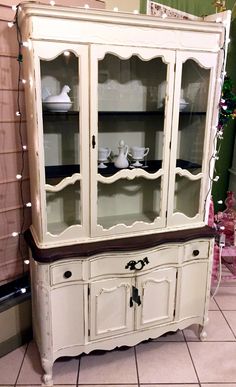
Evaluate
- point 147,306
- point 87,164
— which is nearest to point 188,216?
point 147,306

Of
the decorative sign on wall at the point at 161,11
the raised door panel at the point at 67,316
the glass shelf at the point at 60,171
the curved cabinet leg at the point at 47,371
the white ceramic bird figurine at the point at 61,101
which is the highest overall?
the decorative sign on wall at the point at 161,11

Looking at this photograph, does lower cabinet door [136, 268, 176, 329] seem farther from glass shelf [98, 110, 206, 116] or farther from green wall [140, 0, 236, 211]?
green wall [140, 0, 236, 211]

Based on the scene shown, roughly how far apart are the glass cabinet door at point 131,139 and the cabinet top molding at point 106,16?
0.42 ft

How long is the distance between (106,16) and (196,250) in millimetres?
1326

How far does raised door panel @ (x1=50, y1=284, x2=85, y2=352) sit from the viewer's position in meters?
1.70

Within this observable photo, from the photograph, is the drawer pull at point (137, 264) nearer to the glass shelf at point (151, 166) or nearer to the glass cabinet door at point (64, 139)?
the glass cabinet door at point (64, 139)

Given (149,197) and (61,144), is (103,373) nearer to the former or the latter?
(149,197)

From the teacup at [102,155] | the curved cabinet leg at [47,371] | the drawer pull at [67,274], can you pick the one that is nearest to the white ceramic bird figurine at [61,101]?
the teacup at [102,155]

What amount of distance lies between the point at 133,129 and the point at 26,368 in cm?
151

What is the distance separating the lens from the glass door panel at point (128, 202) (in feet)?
6.11

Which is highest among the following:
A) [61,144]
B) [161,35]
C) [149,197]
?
[161,35]

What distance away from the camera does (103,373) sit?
1.83 meters

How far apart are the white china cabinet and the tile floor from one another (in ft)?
0.42

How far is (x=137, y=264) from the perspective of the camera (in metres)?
1.79
